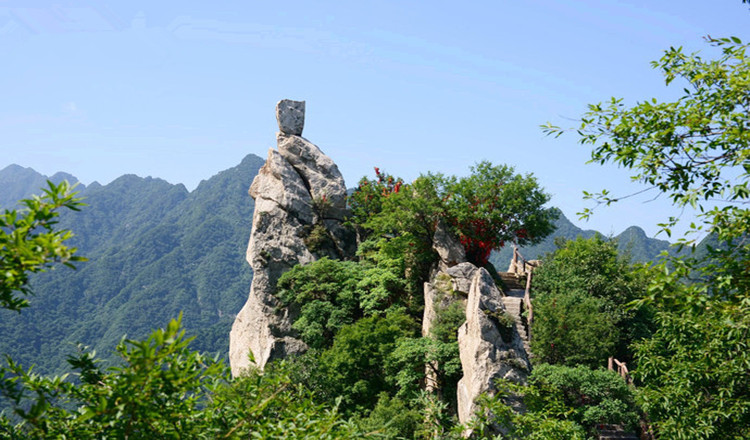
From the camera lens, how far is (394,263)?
24.0 meters

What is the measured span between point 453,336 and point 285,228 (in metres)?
11.4

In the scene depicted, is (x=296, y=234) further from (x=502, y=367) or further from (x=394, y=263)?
(x=502, y=367)

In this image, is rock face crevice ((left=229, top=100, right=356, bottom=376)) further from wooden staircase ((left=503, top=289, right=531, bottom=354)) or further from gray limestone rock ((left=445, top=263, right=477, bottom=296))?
wooden staircase ((left=503, top=289, right=531, bottom=354))

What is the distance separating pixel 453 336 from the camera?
19656 mm

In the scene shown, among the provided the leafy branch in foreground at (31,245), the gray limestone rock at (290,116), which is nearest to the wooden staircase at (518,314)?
the gray limestone rock at (290,116)

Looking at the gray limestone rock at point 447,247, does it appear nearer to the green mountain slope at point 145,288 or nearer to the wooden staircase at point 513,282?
the wooden staircase at point 513,282

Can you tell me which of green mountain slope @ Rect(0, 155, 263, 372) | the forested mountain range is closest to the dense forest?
the forested mountain range

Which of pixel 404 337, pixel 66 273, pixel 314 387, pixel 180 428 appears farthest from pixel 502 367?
pixel 66 273

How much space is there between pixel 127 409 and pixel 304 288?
20226 millimetres

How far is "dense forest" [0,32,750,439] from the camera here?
5371 mm

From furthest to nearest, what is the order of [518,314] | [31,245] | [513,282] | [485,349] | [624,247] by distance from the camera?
[624,247], [513,282], [518,314], [485,349], [31,245]

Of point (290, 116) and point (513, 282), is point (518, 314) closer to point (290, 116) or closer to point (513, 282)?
point (513, 282)

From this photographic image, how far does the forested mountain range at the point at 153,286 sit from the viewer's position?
11506cm

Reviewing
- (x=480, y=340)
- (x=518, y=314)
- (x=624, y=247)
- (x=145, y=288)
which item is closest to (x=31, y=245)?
(x=480, y=340)
